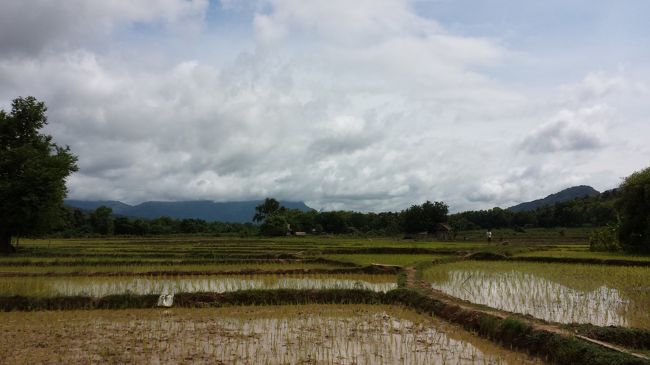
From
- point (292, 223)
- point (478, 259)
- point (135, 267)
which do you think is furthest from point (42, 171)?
point (292, 223)

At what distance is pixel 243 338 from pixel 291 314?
7.95 feet

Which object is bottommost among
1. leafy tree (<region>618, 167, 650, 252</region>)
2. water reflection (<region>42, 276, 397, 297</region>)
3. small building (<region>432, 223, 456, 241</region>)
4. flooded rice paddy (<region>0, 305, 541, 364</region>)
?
flooded rice paddy (<region>0, 305, 541, 364</region>)

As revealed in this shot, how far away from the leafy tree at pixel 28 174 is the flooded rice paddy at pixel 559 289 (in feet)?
64.2

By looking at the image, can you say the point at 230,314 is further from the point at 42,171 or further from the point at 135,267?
the point at 42,171

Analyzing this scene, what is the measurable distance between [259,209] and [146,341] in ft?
253

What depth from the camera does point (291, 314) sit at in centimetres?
1055

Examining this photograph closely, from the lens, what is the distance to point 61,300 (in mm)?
11445

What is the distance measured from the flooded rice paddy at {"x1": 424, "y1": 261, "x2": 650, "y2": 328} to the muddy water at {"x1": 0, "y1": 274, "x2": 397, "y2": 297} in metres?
2.43

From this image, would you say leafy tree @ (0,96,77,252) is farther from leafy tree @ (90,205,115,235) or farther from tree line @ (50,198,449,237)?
leafy tree @ (90,205,115,235)

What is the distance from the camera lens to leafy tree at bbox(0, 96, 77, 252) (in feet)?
75.8

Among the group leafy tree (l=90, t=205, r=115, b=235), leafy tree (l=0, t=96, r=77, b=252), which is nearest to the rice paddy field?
leafy tree (l=0, t=96, r=77, b=252)

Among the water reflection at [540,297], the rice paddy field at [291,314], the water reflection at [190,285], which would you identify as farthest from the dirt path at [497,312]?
the water reflection at [190,285]

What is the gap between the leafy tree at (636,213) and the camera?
2295 cm

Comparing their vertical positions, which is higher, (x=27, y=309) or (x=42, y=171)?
(x=42, y=171)
